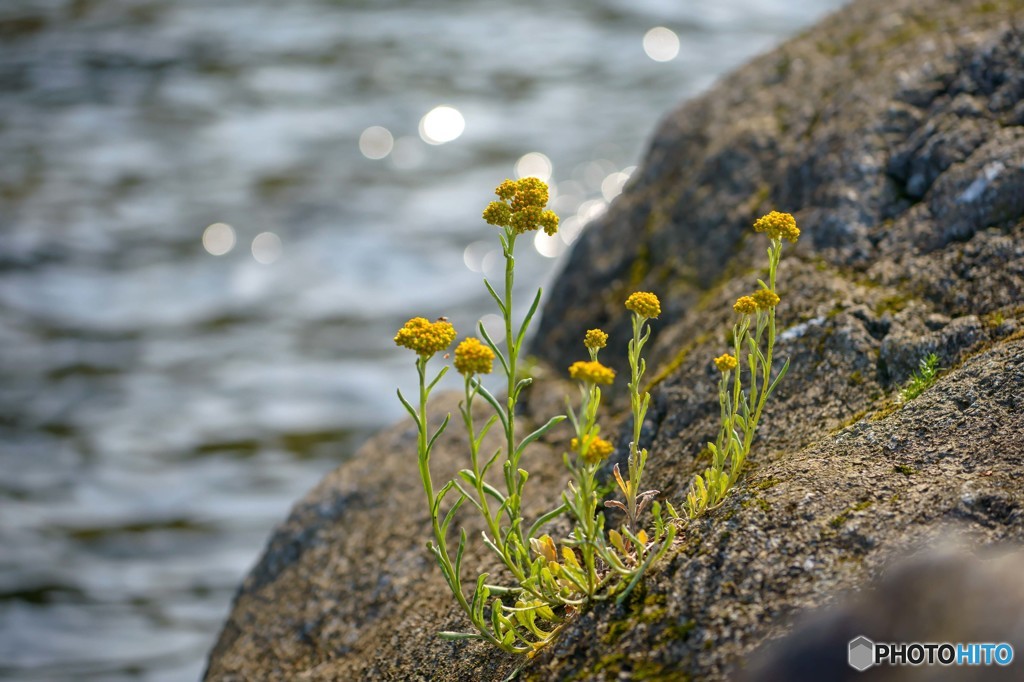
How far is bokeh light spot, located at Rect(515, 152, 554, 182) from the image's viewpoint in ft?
40.1

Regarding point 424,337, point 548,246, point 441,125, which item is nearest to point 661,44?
point 441,125

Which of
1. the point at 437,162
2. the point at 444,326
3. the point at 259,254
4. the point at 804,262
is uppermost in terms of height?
the point at 437,162

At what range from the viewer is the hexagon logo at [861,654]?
219cm

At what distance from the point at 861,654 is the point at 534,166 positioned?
10686 millimetres

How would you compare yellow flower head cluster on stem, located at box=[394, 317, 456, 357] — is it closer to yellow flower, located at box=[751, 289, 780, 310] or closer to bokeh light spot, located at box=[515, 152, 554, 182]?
yellow flower, located at box=[751, 289, 780, 310]

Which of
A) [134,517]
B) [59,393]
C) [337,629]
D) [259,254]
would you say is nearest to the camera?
[337,629]

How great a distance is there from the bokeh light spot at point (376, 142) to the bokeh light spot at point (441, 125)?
0.50m

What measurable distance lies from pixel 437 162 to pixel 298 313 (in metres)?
3.45

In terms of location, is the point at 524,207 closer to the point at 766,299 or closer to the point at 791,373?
the point at 766,299

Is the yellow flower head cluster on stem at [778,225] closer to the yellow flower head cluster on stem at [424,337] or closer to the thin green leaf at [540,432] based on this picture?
the thin green leaf at [540,432]

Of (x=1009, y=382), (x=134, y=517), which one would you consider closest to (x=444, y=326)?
(x=1009, y=382)

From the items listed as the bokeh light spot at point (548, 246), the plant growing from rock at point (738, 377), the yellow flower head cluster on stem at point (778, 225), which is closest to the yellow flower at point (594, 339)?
the plant growing from rock at point (738, 377)

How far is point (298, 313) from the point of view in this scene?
1037 centimetres

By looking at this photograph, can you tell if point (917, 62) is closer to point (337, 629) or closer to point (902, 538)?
point (902, 538)
